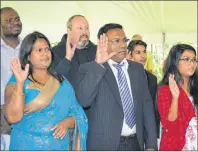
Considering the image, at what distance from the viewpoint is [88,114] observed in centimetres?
283

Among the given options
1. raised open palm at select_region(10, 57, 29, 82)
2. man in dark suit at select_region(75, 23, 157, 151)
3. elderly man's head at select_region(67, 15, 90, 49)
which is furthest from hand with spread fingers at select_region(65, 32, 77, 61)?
raised open palm at select_region(10, 57, 29, 82)

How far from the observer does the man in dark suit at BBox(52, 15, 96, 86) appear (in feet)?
10.0

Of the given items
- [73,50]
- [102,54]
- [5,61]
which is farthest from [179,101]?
[5,61]

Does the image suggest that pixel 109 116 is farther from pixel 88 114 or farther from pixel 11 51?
pixel 11 51

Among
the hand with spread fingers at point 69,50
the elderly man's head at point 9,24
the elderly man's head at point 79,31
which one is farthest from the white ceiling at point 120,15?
the hand with spread fingers at point 69,50

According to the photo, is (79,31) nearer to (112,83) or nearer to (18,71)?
(112,83)

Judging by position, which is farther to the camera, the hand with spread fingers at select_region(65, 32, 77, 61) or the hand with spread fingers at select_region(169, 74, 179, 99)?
the hand with spread fingers at select_region(65, 32, 77, 61)

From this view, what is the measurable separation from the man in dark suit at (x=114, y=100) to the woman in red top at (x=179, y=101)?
115mm

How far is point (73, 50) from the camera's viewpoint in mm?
3205

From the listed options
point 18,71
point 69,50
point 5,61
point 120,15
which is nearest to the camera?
point 18,71

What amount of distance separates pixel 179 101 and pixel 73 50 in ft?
3.25

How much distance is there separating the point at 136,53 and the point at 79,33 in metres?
0.86

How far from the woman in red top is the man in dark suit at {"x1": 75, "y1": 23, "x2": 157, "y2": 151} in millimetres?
115

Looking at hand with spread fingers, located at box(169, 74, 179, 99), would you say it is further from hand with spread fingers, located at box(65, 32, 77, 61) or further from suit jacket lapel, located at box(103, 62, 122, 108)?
hand with spread fingers, located at box(65, 32, 77, 61)
